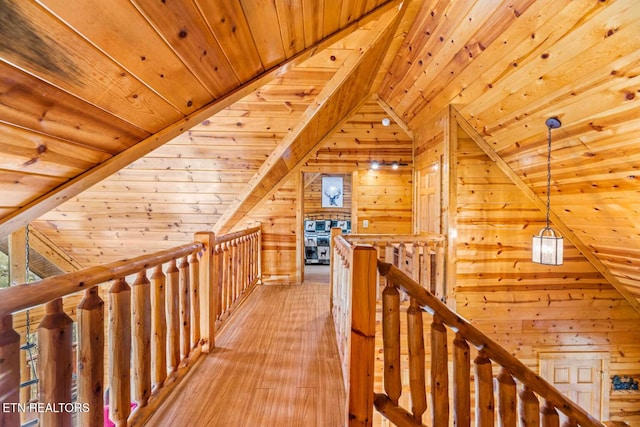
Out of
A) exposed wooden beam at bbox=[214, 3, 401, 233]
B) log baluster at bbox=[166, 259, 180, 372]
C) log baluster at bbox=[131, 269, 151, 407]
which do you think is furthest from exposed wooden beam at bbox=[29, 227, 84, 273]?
log baluster at bbox=[131, 269, 151, 407]

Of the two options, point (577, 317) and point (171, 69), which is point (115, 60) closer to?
point (171, 69)

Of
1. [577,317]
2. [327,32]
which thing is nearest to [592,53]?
[327,32]

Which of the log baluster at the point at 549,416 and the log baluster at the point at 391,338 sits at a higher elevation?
the log baluster at the point at 391,338

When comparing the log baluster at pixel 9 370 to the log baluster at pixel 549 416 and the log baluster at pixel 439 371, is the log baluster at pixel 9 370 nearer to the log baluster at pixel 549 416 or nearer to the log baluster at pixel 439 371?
the log baluster at pixel 439 371

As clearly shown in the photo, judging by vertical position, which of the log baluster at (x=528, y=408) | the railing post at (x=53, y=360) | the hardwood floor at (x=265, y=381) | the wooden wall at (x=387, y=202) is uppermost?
the wooden wall at (x=387, y=202)

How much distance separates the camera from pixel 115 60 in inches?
36.8

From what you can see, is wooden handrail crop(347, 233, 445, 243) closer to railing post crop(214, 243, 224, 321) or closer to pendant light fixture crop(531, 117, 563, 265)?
pendant light fixture crop(531, 117, 563, 265)

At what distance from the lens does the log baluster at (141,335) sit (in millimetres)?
1355

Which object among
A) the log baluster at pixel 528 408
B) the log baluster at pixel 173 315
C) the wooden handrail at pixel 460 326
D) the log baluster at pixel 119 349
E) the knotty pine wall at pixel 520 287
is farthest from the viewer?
the knotty pine wall at pixel 520 287

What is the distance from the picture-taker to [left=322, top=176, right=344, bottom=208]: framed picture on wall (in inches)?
295

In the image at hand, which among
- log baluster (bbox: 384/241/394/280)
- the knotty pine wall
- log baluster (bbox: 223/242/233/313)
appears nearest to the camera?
log baluster (bbox: 223/242/233/313)

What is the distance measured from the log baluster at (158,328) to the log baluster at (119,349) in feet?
0.87

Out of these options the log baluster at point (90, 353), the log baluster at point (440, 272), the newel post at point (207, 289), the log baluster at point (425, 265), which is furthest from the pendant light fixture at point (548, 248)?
the log baluster at point (90, 353)

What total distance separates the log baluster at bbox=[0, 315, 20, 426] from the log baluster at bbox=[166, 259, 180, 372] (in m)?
0.83
